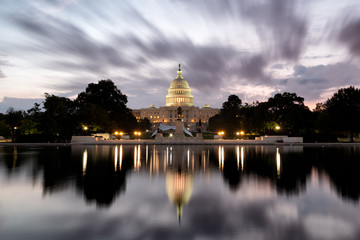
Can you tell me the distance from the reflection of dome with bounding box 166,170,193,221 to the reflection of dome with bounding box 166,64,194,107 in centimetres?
15347

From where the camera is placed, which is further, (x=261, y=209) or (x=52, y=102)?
(x=52, y=102)

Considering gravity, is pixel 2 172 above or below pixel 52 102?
below

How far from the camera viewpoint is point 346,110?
175 ft

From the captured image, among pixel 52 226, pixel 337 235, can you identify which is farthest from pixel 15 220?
pixel 337 235

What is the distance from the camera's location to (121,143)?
50000 millimetres

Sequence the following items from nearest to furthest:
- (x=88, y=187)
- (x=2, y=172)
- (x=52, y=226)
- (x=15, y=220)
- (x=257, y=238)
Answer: (x=257, y=238)
(x=52, y=226)
(x=15, y=220)
(x=88, y=187)
(x=2, y=172)

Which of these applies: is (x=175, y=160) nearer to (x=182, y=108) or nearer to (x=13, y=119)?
(x=13, y=119)

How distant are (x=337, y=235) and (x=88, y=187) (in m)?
8.33

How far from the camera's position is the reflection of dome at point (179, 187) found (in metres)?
9.46

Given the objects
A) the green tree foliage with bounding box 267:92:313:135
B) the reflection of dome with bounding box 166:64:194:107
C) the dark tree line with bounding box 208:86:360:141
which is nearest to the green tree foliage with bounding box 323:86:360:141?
the dark tree line with bounding box 208:86:360:141

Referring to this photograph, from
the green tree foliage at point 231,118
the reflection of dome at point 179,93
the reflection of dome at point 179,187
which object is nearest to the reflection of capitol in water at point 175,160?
the reflection of dome at point 179,187

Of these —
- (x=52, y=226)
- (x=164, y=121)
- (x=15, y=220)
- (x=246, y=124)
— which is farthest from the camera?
(x=164, y=121)

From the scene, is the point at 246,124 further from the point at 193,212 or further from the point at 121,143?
the point at 193,212

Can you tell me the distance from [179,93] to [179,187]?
518ft
